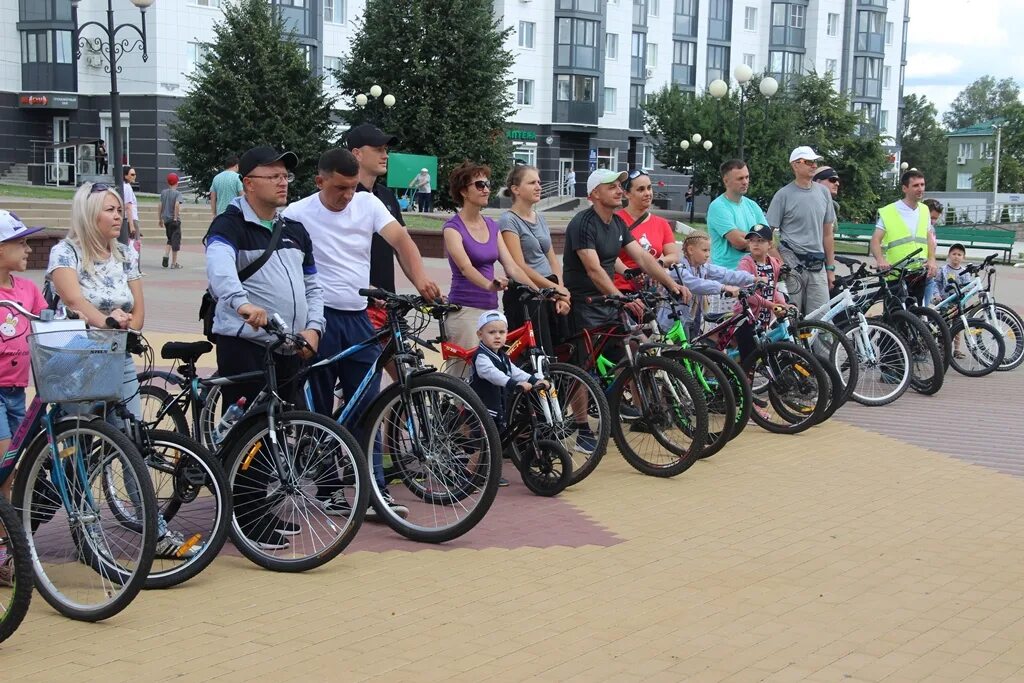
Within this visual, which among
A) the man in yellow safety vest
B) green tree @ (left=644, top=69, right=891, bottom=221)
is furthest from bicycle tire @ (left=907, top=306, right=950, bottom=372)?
green tree @ (left=644, top=69, right=891, bottom=221)

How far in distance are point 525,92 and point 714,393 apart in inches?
2461

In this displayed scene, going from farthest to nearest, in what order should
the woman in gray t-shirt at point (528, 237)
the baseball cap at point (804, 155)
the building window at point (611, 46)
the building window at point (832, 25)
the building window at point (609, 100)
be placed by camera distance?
the building window at point (832, 25) < the building window at point (609, 100) < the building window at point (611, 46) < the baseball cap at point (804, 155) < the woman in gray t-shirt at point (528, 237)

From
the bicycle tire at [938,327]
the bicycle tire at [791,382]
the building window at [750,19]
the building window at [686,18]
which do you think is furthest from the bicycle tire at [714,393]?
the building window at [750,19]

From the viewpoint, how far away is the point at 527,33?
69.1 metres

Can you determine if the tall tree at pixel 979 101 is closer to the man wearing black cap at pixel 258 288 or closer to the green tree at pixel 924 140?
the green tree at pixel 924 140

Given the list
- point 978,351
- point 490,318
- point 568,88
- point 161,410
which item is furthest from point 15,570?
point 568,88

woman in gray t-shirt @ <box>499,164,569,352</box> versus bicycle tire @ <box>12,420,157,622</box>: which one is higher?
woman in gray t-shirt @ <box>499,164,569,352</box>

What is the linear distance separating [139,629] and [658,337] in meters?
4.40

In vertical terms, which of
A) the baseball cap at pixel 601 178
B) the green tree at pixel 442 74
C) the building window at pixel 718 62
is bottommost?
the baseball cap at pixel 601 178

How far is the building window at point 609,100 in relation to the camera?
73.1m

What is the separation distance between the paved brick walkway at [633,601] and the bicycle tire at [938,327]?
436 cm

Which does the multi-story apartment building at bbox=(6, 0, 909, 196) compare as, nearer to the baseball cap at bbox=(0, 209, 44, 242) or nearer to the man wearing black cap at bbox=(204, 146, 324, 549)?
the man wearing black cap at bbox=(204, 146, 324, 549)

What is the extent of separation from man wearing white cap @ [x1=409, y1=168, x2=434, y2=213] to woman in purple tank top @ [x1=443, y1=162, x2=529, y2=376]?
112 ft

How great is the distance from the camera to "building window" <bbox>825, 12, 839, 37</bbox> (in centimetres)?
8288
